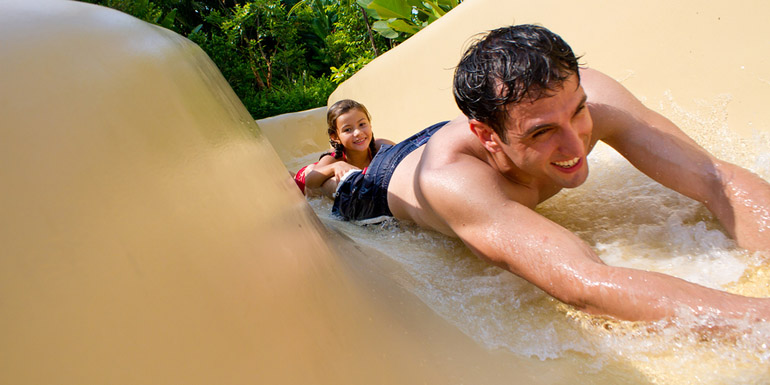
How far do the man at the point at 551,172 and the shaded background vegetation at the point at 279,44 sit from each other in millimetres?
6136

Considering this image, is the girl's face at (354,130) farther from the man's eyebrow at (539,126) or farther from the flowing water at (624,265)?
the man's eyebrow at (539,126)

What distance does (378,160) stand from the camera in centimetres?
258

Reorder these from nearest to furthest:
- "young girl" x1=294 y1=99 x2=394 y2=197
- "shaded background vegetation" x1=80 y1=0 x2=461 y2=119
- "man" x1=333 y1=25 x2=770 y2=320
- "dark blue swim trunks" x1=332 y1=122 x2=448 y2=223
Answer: "man" x1=333 y1=25 x2=770 y2=320
"dark blue swim trunks" x1=332 y1=122 x2=448 y2=223
"young girl" x1=294 y1=99 x2=394 y2=197
"shaded background vegetation" x1=80 y1=0 x2=461 y2=119

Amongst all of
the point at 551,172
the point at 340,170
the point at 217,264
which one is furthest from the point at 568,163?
the point at 340,170

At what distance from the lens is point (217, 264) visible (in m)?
0.79

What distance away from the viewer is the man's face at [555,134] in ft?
4.73

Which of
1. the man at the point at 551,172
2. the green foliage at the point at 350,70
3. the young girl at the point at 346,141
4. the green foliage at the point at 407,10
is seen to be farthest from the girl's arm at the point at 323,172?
the green foliage at the point at 350,70

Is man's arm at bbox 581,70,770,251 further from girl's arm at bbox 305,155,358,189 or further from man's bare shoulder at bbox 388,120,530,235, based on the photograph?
girl's arm at bbox 305,155,358,189

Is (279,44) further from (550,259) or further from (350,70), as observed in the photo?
(550,259)

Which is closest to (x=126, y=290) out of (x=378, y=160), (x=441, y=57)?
(x=378, y=160)

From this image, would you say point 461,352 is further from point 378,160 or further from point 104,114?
point 378,160

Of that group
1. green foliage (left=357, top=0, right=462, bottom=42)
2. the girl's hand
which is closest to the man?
the girl's hand

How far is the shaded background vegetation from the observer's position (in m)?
8.14

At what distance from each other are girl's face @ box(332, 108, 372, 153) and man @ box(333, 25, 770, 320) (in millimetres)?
1495
